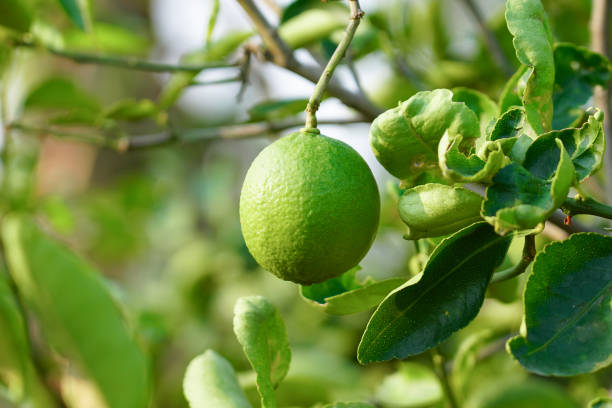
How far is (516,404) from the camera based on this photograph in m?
1.17

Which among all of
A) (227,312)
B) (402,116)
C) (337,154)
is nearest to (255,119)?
(337,154)

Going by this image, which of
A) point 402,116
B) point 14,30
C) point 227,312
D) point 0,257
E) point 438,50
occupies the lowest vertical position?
point 227,312

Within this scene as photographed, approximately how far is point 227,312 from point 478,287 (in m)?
1.61

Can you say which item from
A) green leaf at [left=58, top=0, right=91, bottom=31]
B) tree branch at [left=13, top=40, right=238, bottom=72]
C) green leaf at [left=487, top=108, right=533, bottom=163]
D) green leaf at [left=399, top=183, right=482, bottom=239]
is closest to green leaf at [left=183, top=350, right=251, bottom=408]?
green leaf at [left=399, top=183, right=482, bottom=239]

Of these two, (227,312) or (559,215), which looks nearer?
(559,215)

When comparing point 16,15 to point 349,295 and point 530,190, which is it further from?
point 530,190

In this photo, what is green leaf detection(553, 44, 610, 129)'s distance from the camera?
87 centimetres

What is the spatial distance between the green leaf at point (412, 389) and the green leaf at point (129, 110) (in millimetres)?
711

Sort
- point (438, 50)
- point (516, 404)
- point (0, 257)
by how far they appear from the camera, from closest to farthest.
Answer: point (516, 404) → point (0, 257) → point (438, 50)

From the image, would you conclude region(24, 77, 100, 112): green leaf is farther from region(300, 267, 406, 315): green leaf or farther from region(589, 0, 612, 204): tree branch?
region(589, 0, 612, 204): tree branch

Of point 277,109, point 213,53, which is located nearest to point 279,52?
point 277,109

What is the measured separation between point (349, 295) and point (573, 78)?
0.47 metres

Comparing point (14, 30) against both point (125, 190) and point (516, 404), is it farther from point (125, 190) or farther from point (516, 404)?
point (125, 190)

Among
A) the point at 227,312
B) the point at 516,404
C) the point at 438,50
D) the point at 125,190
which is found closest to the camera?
the point at 516,404
